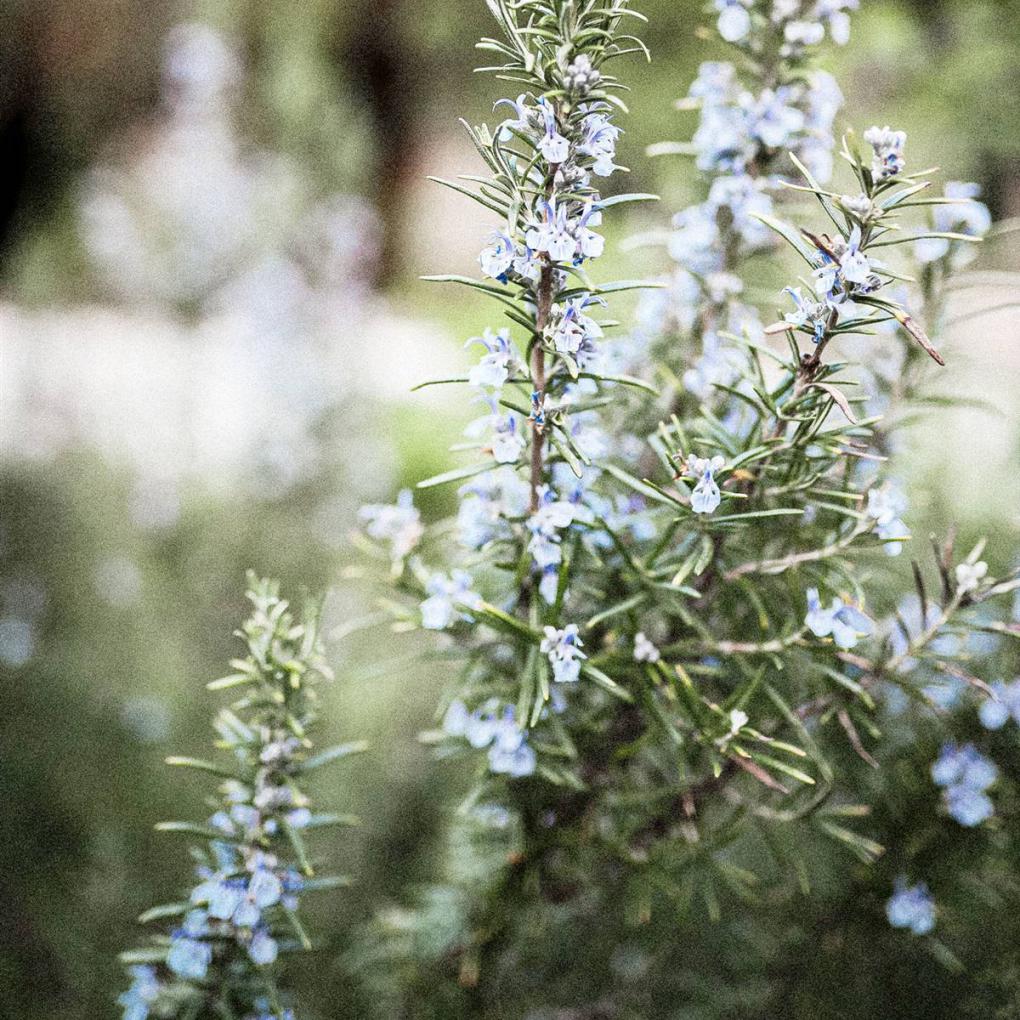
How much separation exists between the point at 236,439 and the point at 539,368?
10.0ft

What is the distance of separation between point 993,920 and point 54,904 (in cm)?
168

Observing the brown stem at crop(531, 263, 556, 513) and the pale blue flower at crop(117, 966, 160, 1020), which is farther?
the pale blue flower at crop(117, 966, 160, 1020)

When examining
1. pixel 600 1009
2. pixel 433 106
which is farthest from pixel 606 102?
pixel 433 106

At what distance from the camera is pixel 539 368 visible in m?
0.88

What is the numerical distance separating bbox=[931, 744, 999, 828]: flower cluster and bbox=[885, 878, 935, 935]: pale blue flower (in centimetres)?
12

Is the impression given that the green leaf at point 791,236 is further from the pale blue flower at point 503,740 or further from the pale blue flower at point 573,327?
the pale blue flower at point 503,740

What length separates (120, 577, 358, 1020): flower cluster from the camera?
93 cm

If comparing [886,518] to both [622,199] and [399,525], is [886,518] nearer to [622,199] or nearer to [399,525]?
[622,199]

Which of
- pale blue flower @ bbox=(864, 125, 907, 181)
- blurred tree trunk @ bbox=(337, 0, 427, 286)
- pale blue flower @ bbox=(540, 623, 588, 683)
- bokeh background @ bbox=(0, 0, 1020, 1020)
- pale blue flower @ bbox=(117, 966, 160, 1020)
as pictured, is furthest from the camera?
blurred tree trunk @ bbox=(337, 0, 427, 286)

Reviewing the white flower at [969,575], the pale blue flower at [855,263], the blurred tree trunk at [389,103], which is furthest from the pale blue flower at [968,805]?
the blurred tree trunk at [389,103]

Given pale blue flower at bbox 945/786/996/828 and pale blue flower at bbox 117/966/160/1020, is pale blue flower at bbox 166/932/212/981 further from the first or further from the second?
pale blue flower at bbox 945/786/996/828

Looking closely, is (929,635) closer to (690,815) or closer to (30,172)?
(690,815)

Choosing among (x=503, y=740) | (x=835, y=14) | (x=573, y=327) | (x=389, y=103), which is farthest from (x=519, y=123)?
(x=389, y=103)

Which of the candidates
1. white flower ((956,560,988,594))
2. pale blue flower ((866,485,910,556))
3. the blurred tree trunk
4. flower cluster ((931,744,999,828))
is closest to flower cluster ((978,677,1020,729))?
flower cluster ((931,744,999,828))
